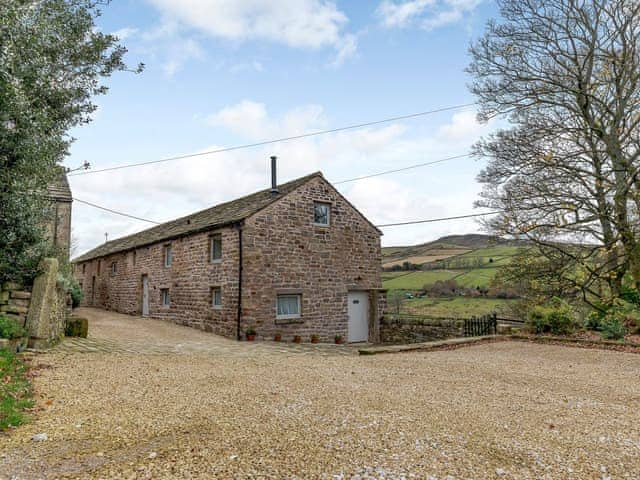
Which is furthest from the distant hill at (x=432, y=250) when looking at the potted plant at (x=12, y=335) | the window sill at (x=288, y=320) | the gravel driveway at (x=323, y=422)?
the potted plant at (x=12, y=335)

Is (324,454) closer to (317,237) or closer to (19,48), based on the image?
(19,48)

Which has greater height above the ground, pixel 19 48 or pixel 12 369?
pixel 19 48

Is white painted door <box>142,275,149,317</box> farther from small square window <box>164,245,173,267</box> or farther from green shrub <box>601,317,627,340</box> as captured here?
green shrub <box>601,317,627,340</box>

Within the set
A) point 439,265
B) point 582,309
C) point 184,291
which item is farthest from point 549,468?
point 439,265

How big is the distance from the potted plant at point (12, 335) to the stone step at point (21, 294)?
1.67 feet

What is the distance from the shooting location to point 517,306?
17.8 metres

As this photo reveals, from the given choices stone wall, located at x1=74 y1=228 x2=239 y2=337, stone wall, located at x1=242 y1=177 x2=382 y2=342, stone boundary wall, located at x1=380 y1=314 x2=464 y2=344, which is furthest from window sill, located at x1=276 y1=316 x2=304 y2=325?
stone boundary wall, located at x1=380 y1=314 x2=464 y2=344

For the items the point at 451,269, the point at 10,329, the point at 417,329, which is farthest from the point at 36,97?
the point at 451,269

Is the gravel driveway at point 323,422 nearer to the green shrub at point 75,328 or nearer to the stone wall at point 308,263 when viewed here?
the green shrub at point 75,328

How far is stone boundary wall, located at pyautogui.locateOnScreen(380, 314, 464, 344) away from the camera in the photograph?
16.3 m

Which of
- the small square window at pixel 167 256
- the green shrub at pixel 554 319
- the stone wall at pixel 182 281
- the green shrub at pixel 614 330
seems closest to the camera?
the green shrub at pixel 614 330

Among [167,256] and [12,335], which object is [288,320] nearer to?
[167,256]

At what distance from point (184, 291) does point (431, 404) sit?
1487 cm

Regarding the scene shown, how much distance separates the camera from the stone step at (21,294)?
9.09m
